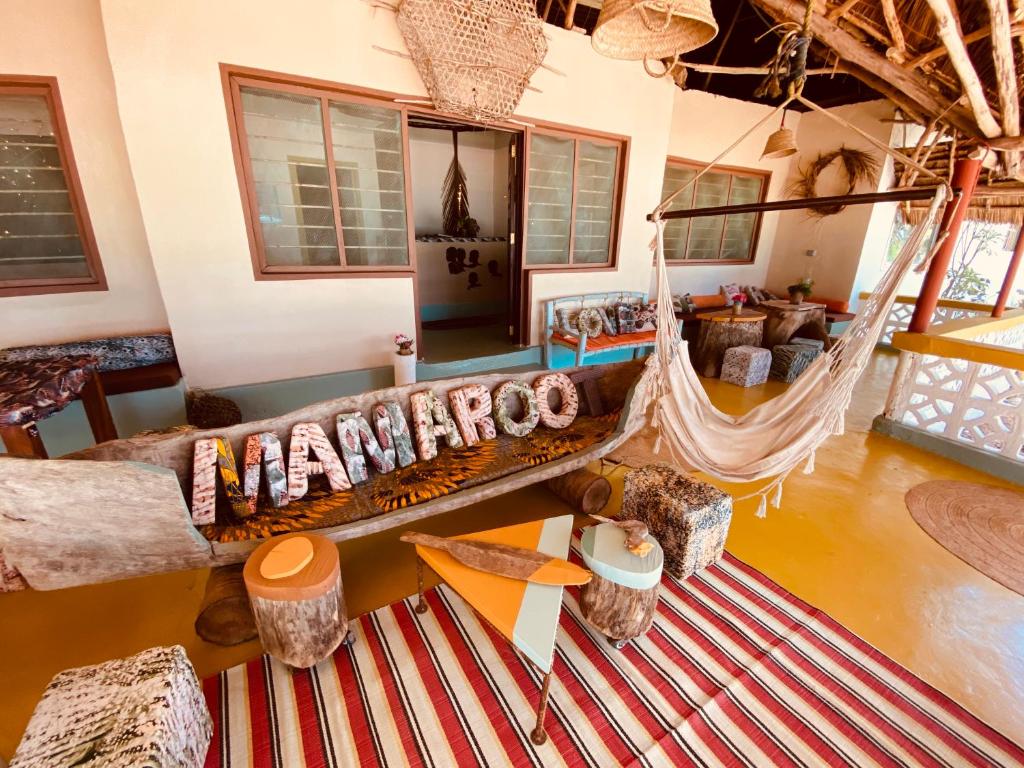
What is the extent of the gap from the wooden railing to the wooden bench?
186 centimetres

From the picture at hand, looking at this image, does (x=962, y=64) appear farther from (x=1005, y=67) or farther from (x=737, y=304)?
(x=737, y=304)

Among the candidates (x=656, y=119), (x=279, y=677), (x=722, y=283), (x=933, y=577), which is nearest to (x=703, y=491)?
(x=933, y=577)

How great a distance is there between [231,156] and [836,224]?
266 inches

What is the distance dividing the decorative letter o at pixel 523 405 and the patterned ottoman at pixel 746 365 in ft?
9.55

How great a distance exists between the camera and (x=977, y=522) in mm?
2373

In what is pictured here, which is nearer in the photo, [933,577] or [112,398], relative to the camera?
[933,577]

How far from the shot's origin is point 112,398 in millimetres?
2760

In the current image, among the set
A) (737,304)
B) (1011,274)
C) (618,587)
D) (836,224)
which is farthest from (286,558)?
(836,224)

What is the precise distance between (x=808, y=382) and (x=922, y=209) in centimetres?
534

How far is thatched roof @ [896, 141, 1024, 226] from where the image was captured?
4.65 meters

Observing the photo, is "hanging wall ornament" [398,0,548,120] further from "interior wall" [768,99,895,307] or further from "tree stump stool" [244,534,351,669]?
"interior wall" [768,99,895,307]

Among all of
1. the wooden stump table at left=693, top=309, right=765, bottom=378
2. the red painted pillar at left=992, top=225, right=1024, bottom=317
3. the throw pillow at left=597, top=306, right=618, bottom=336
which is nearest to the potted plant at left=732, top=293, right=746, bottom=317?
the wooden stump table at left=693, top=309, right=765, bottom=378

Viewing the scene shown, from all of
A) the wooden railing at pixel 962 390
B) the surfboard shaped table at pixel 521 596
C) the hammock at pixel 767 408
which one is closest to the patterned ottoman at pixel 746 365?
the wooden railing at pixel 962 390

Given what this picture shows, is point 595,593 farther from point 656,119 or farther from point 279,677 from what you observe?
point 656,119
